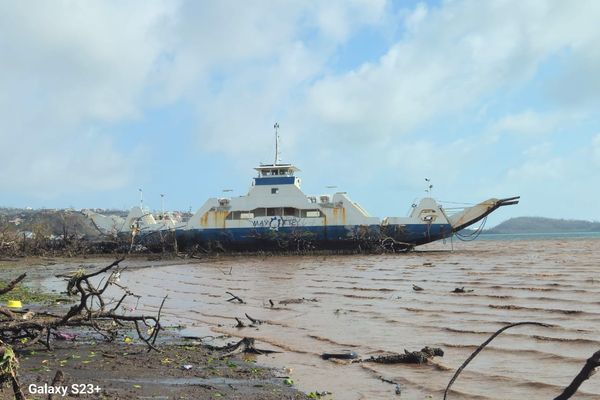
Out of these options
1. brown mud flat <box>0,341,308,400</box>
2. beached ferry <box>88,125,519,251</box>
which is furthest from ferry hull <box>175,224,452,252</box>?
brown mud flat <box>0,341,308,400</box>

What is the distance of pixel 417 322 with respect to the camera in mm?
8328

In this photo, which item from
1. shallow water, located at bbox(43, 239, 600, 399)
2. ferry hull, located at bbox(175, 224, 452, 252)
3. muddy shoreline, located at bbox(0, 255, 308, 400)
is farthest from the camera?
ferry hull, located at bbox(175, 224, 452, 252)

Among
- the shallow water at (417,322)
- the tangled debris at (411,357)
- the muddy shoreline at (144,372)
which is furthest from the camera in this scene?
the tangled debris at (411,357)

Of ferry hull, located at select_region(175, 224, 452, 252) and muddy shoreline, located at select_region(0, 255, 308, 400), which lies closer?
muddy shoreline, located at select_region(0, 255, 308, 400)

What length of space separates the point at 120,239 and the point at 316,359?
29.7 metres

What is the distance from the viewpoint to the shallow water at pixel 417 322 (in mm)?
5164

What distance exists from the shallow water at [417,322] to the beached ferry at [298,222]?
43.2ft

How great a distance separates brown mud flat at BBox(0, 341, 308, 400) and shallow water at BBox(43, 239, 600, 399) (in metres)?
0.48

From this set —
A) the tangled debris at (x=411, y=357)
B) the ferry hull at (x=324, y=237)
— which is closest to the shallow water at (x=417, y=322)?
the tangled debris at (x=411, y=357)

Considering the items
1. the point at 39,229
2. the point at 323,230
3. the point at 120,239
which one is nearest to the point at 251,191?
the point at 323,230

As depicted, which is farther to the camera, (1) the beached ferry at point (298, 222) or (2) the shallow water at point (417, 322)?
(1) the beached ferry at point (298, 222)

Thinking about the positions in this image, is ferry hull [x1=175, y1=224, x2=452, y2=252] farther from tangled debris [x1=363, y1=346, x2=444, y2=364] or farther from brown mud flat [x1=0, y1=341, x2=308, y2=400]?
brown mud flat [x1=0, y1=341, x2=308, y2=400]

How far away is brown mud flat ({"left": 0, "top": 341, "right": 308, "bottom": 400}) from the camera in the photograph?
4.37 metres

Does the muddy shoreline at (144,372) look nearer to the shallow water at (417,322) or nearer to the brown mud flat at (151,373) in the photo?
the brown mud flat at (151,373)
